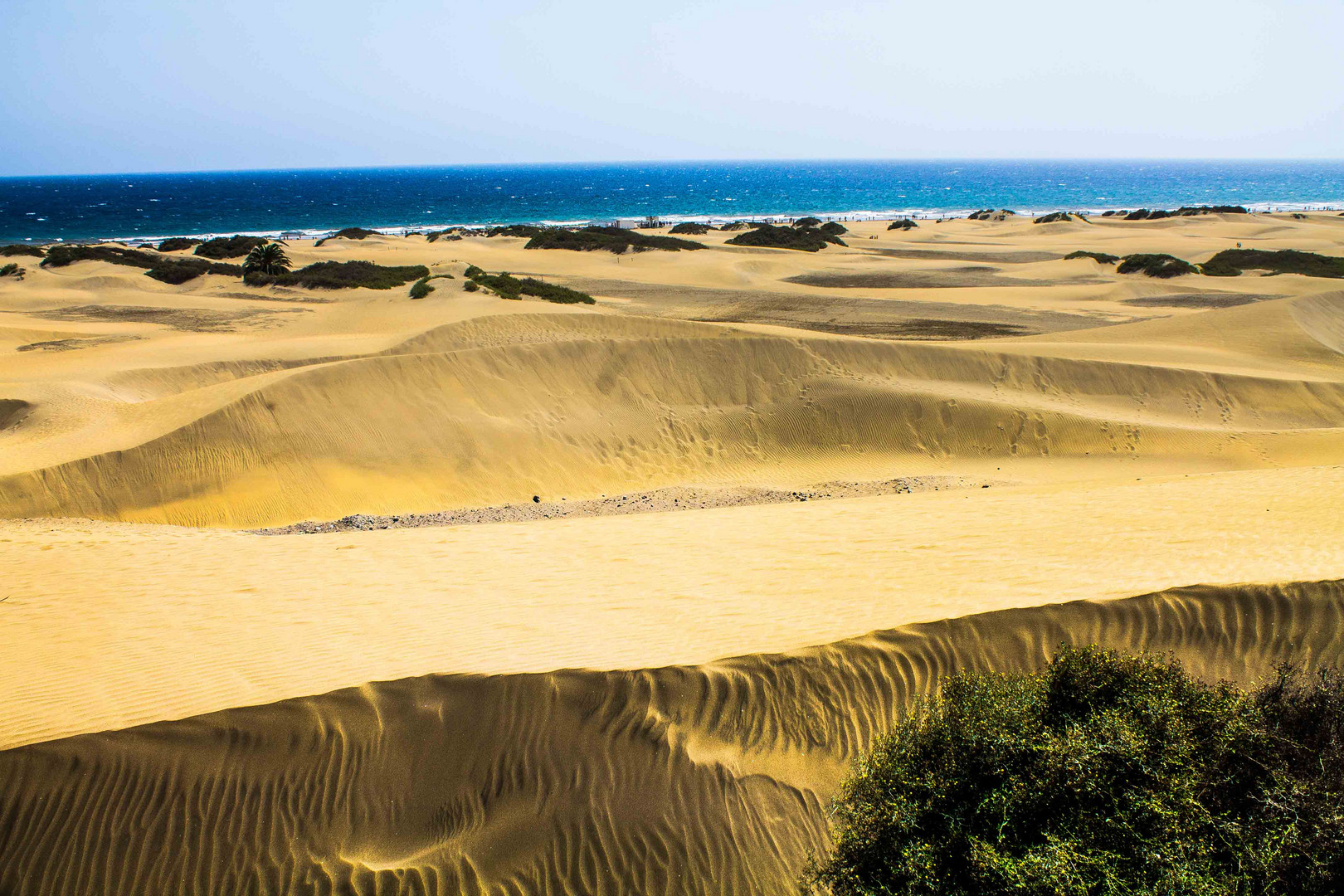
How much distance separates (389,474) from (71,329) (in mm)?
20686

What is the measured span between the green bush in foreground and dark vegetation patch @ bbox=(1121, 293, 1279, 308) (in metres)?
34.3

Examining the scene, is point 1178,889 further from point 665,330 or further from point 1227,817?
point 665,330

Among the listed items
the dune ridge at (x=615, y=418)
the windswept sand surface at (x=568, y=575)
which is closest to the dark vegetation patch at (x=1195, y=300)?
the windswept sand surface at (x=568, y=575)

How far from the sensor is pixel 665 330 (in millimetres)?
22500

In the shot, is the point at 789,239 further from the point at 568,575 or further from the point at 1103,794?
the point at 1103,794

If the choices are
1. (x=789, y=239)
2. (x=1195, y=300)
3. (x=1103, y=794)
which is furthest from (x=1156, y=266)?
(x=1103, y=794)

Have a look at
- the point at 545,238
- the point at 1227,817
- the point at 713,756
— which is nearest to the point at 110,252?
the point at 545,238

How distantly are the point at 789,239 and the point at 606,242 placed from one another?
12.2 metres

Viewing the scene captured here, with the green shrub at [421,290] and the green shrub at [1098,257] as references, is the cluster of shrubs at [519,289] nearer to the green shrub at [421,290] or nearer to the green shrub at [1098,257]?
the green shrub at [421,290]

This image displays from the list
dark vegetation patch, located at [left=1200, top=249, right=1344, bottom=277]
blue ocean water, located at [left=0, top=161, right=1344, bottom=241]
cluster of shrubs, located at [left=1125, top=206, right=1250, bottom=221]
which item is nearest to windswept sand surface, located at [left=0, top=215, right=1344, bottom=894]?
dark vegetation patch, located at [left=1200, top=249, right=1344, bottom=277]

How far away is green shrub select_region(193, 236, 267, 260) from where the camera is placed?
154 feet

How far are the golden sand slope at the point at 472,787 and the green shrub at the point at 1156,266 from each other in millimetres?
40779

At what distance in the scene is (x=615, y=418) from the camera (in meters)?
18.8

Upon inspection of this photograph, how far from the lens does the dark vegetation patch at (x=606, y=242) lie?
49469 millimetres
